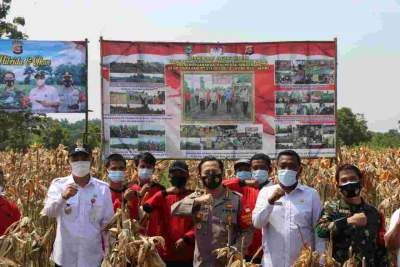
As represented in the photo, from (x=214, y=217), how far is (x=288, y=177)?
620 millimetres

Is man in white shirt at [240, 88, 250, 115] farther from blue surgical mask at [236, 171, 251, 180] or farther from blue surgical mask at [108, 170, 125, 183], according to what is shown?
blue surgical mask at [108, 170, 125, 183]

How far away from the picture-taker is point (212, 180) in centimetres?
516

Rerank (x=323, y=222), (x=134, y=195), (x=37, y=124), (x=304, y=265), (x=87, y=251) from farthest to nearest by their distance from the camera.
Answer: (x=37, y=124), (x=134, y=195), (x=87, y=251), (x=323, y=222), (x=304, y=265)

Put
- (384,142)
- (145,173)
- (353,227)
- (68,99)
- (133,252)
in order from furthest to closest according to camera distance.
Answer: (384,142) < (68,99) < (145,173) < (353,227) < (133,252)

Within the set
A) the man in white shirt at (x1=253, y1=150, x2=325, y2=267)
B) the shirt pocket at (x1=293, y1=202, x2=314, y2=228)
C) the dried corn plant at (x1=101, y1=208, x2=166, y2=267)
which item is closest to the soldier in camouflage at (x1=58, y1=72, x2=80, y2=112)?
the man in white shirt at (x1=253, y1=150, x2=325, y2=267)

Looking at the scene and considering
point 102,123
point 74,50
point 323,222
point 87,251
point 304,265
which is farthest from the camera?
point 74,50

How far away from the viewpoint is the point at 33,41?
1025cm

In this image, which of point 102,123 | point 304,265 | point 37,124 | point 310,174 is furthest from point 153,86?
point 37,124

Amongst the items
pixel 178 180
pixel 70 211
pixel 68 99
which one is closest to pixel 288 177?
pixel 178 180

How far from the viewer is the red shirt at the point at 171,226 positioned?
564 cm

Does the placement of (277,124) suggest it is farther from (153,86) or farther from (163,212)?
(163,212)

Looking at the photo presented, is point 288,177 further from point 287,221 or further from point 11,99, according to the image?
point 11,99

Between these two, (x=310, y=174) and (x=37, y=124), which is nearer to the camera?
(x=310, y=174)

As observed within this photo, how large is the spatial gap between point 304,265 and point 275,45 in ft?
19.2
